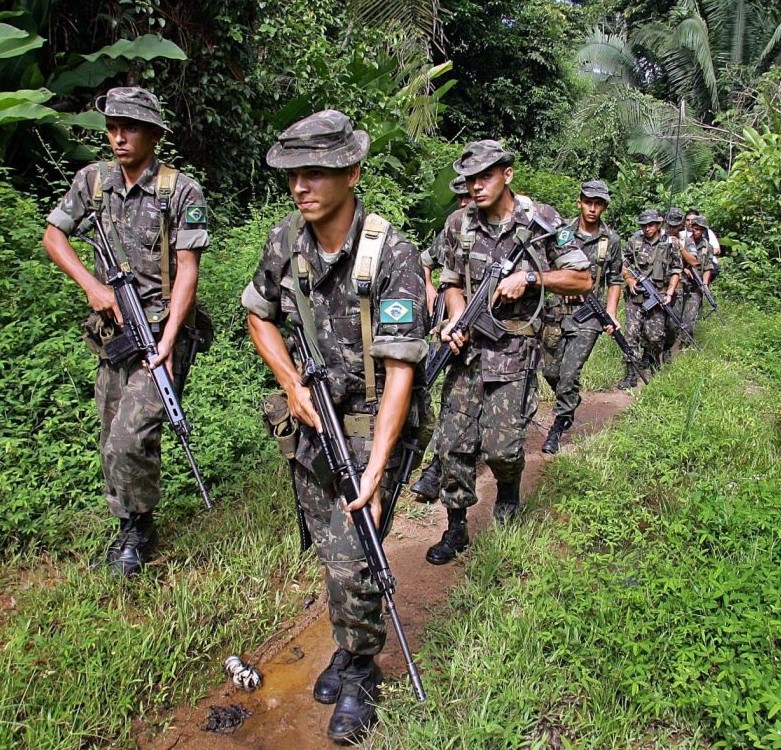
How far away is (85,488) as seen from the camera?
3789 mm

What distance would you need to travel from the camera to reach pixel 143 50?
5574mm

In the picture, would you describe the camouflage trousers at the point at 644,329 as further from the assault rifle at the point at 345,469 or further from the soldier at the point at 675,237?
the assault rifle at the point at 345,469

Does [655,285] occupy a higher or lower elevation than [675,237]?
lower

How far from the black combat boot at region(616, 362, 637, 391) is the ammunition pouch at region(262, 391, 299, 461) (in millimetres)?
6088

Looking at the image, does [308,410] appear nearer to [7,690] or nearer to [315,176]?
[315,176]

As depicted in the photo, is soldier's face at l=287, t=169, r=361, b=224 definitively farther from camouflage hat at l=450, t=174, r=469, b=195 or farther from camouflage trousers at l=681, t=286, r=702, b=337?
camouflage trousers at l=681, t=286, r=702, b=337

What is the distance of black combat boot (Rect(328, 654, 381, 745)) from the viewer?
2449 mm

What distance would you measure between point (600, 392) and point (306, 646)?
5619 mm

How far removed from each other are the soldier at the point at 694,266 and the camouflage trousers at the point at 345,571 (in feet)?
26.2

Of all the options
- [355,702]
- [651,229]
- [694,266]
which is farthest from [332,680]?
[694,266]

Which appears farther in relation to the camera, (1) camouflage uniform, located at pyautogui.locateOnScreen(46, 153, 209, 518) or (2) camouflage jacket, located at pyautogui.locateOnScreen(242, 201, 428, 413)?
(1) camouflage uniform, located at pyautogui.locateOnScreen(46, 153, 209, 518)

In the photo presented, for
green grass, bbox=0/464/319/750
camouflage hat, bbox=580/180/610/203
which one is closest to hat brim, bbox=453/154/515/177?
green grass, bbox=0/464/319/750

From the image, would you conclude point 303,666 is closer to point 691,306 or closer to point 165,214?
point 165,214

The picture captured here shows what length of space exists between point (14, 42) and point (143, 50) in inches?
40.5
